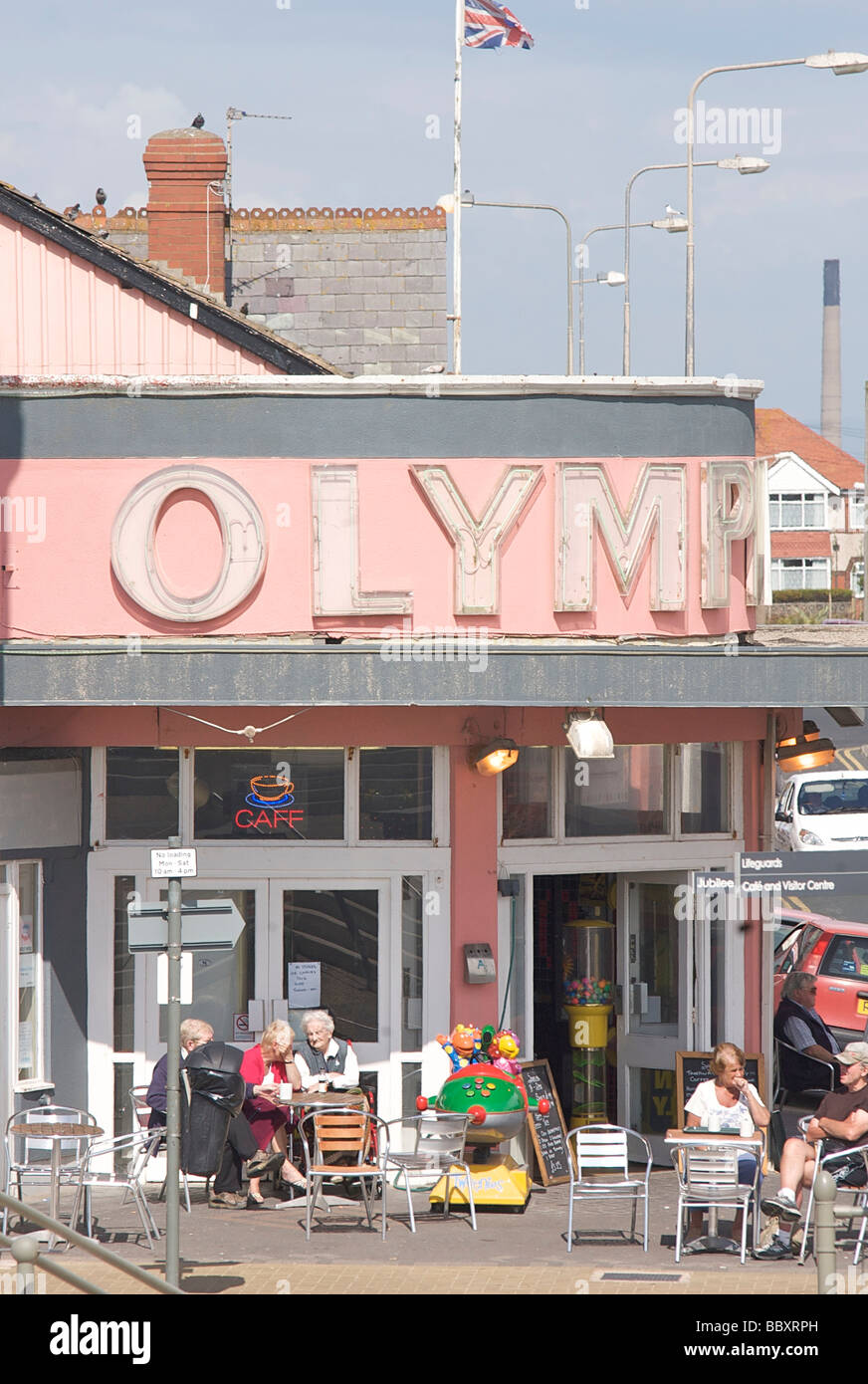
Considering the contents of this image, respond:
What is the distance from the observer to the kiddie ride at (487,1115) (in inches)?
495

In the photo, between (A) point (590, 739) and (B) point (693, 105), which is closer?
(A) point (590, 739)

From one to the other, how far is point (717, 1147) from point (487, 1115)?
182 centimetres

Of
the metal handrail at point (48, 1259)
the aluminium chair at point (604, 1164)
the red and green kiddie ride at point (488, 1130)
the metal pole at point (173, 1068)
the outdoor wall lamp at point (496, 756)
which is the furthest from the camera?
the outdoor wall lamp at point (496, 756)

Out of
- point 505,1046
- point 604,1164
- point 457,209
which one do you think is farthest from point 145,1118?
point 457,209

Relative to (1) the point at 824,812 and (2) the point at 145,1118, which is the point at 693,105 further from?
(2) the point at 145,1118

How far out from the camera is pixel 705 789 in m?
14.5

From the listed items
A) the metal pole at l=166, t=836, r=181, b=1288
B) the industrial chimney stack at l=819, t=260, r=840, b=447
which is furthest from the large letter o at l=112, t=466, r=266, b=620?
the industrial chimney stack at l=819, t=260, r=840, b=447

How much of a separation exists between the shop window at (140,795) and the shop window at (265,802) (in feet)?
0.72

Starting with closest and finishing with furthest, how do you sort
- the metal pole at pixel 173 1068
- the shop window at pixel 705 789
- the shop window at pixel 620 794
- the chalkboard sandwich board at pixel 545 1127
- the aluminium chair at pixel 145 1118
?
1. the metal pole at pixel 173 1068
2. the aluminium chair at pixel 145 1118
3. the chalkboard sandwich board at pixel 545 1127
4. the shop window at pixel 620 794
5. the shop window at pixel 705 789

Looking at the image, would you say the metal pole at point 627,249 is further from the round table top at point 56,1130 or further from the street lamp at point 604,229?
the round table top at point 56,1130

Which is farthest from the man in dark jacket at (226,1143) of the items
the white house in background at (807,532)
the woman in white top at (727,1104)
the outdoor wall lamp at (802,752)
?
the white house in background at (807,532)

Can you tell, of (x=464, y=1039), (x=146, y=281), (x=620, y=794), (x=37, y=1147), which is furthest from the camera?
(x=146, y=281)

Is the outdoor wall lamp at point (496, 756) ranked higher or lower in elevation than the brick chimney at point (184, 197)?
lower
